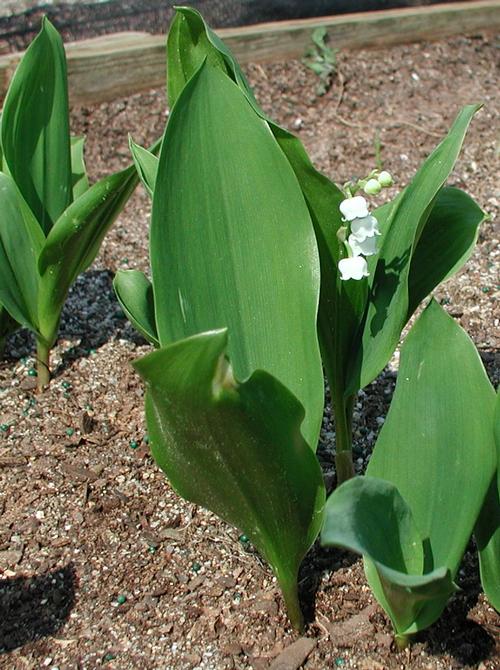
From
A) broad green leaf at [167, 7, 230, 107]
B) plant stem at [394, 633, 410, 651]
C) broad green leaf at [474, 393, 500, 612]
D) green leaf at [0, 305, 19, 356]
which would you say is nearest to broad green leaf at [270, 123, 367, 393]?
broad green leaf at [167, 7, 230, 107]

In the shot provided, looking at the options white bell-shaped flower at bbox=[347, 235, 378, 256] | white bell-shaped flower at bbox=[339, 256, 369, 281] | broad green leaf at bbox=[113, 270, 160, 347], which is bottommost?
broad green leaf at bbox=[113, 270, 160, 347]

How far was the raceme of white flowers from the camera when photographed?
1393 mm

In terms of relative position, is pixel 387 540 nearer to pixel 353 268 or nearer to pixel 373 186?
pixel 353 268

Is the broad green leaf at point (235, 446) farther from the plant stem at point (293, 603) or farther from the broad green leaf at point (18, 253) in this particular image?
the broad green leaf at point (18, 253)

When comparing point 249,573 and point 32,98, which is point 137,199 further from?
point 249,573

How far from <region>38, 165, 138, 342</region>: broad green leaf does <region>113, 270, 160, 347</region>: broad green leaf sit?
8.6 inches

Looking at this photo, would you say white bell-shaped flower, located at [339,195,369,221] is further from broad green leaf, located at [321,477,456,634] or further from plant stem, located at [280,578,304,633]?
plant stem, located at [280,578,304,633]

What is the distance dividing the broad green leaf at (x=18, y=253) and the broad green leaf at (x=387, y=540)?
1.09 metres

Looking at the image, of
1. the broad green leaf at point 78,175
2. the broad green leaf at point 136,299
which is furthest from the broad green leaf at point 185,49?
the broad green leaf at point 78,175

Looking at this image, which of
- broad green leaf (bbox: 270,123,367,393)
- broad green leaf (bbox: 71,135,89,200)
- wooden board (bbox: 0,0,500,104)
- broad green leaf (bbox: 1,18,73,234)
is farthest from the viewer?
wooden board (bbox: 0,0,500,104)

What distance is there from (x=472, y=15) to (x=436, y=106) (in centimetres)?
72

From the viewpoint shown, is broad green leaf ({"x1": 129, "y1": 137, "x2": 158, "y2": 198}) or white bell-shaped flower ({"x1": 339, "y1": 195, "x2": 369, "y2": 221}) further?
broad green leaf ({"x1": 129, "y1": 137, "x2": 158, "y2": 198})

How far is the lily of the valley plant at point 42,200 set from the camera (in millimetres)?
2006

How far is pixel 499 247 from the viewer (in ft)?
9.35
